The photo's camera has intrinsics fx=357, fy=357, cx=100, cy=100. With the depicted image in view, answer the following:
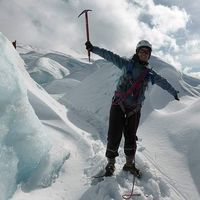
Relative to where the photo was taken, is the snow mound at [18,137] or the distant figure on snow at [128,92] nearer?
the snow mound at [18,137]

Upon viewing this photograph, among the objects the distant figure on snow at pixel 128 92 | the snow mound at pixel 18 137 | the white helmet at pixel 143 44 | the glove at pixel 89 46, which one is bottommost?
the snow mound at pixel 18 137

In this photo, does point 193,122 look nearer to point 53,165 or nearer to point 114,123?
point 114,123

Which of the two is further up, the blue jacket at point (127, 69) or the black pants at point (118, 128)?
the blue jacket at point (127, 69)

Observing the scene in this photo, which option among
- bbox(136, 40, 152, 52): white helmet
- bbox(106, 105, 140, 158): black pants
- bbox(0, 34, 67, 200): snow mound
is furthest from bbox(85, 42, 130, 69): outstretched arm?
bbox(0, 34, 67, 200): snow mound

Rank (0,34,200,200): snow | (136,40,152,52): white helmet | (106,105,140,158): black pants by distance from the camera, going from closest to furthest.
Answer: (0,34,200,200): snow < (136,40,152,52): white helmet < (106,105,140,158): black pants

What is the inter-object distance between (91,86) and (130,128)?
32.9ft

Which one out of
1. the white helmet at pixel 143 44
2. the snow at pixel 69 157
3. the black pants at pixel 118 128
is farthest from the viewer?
the black pants at pixel 118 128

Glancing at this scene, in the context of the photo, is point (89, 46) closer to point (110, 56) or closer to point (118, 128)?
point (110, 56)

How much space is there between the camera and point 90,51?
5.11 meters

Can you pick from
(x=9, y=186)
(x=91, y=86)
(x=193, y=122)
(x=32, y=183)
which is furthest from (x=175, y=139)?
(x=91, y=86)

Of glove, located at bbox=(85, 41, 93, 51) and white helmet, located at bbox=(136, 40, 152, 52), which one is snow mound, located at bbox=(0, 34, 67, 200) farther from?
white helmet, located at bbox=(136, 40, 152, 52)

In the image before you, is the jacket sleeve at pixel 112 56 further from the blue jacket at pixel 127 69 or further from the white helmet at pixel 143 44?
the white helmet at pixel 143 44

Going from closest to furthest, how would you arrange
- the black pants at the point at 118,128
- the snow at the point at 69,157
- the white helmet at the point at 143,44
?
the snow at the point at 69,157
the white helmet at the point at 143,44
the black pants at the point at 118,128

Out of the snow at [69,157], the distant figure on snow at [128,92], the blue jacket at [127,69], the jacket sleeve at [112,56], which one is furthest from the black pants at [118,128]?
the jacket sleeve at [112,56]
